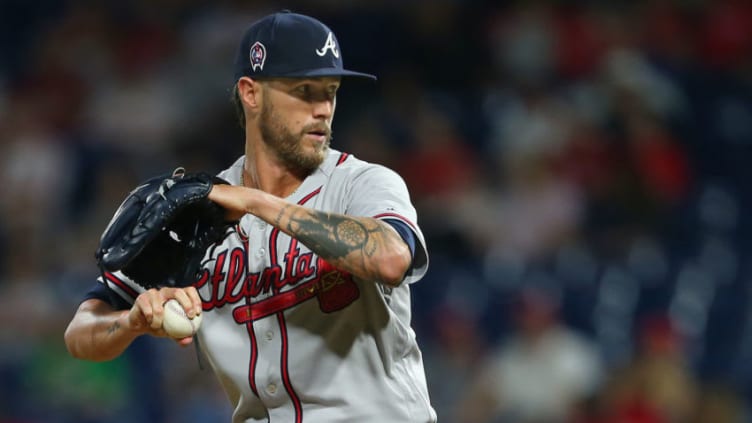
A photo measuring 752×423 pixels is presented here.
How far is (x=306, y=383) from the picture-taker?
2795 millimetres

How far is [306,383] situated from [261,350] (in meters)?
0.15

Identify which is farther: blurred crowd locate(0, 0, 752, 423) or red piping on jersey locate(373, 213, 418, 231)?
blurred crowd locate(0, 0, 752, 423)

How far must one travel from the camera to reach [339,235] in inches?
99.1

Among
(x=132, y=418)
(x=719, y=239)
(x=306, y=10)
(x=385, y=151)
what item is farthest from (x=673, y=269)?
(x=306, y=10)

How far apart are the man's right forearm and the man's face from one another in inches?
23.9

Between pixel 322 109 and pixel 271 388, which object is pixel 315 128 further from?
pixel 271 388

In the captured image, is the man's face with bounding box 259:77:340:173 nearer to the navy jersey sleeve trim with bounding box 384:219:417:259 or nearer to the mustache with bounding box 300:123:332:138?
the mustache with bounding box 300:123:332:138

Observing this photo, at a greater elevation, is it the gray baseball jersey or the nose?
the nose

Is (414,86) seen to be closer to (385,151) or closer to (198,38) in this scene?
(385,151)

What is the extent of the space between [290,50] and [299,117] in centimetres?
18

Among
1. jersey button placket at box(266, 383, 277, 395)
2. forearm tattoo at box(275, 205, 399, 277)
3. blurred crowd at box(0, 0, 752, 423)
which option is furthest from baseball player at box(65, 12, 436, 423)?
blurred crowd at box(0, 0, 752, 423)

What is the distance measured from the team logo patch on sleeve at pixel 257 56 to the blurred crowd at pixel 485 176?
2965 millimetres

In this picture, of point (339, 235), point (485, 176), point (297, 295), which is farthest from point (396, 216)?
point (485, 176)

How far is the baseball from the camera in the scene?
2463mm
